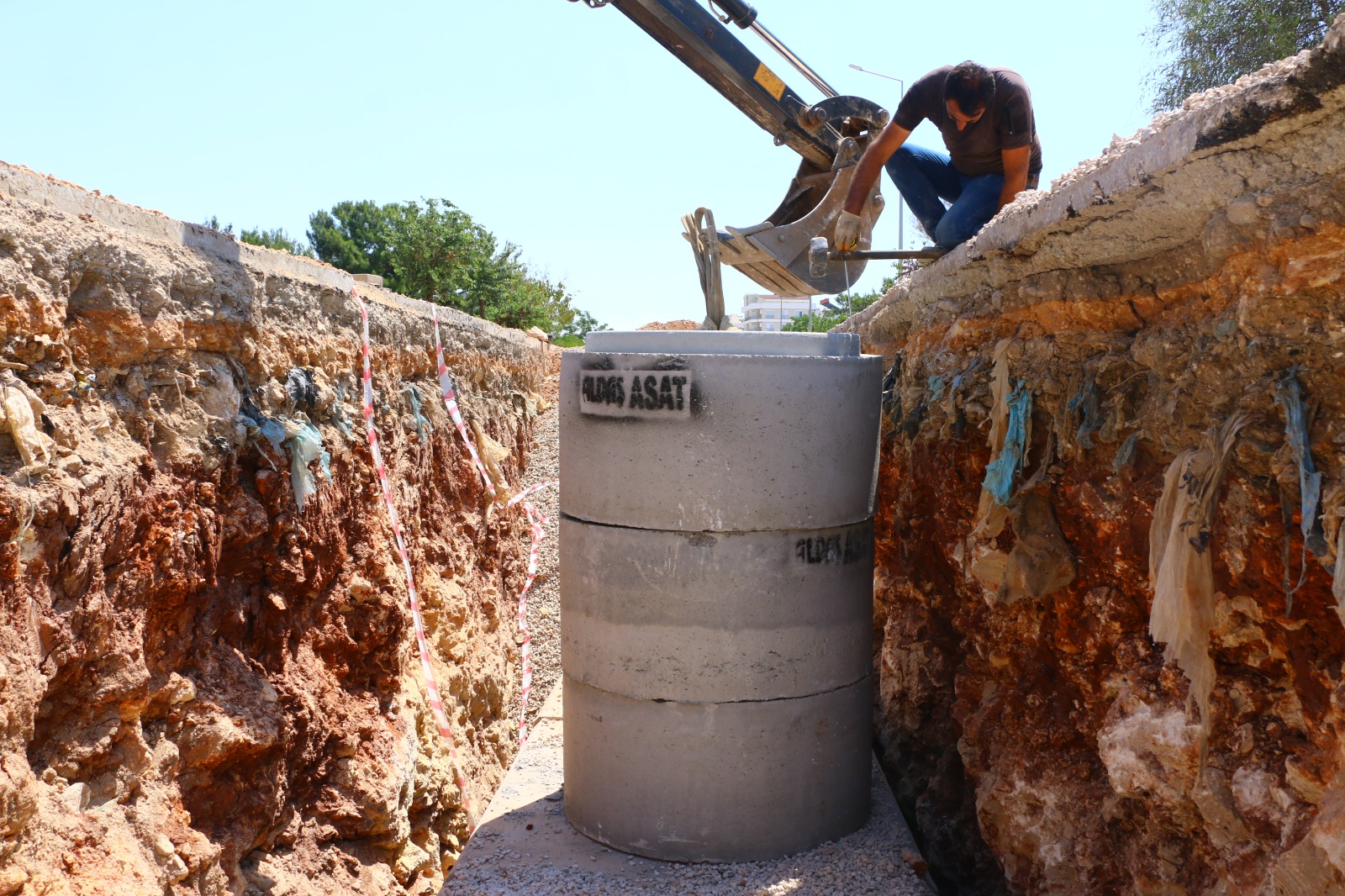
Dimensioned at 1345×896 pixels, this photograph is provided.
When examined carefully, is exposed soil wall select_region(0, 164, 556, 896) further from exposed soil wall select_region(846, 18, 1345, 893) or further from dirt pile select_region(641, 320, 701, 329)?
dirt pile select_region(641, 320, 701, 329)

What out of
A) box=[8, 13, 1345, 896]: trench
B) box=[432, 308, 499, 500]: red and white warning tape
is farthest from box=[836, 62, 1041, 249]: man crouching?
box=[432, 308, 499, 500]: red and white warning tape

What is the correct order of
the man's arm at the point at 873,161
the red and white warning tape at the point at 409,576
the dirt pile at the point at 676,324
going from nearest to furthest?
1. the man's arm at the point at 873,161
2. the red and white warning tape at the point at 409,576
3. the dirt pile at the point at 676,324

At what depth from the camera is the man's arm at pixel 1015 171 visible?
4590 millimetres

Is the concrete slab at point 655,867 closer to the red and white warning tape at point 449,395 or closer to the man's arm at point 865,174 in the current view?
the man's arm at point 865,174

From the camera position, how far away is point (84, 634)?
2.99m

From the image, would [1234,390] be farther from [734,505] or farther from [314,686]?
[314,686]

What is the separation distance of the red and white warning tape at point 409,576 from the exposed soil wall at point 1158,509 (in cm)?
281

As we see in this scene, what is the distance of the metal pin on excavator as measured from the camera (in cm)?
720

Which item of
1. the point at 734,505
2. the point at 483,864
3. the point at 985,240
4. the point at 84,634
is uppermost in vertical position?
Answer: the point at 985,240

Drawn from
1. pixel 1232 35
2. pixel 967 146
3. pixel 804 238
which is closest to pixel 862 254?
pixel 967 146

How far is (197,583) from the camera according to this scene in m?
3.62

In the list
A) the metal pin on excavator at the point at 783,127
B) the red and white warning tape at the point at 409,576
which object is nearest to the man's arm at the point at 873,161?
the metal pin on excavator at the point at 783,127

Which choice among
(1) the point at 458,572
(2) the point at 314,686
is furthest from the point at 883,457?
(1) the point at 458,572

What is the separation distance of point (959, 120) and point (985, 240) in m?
1.60
